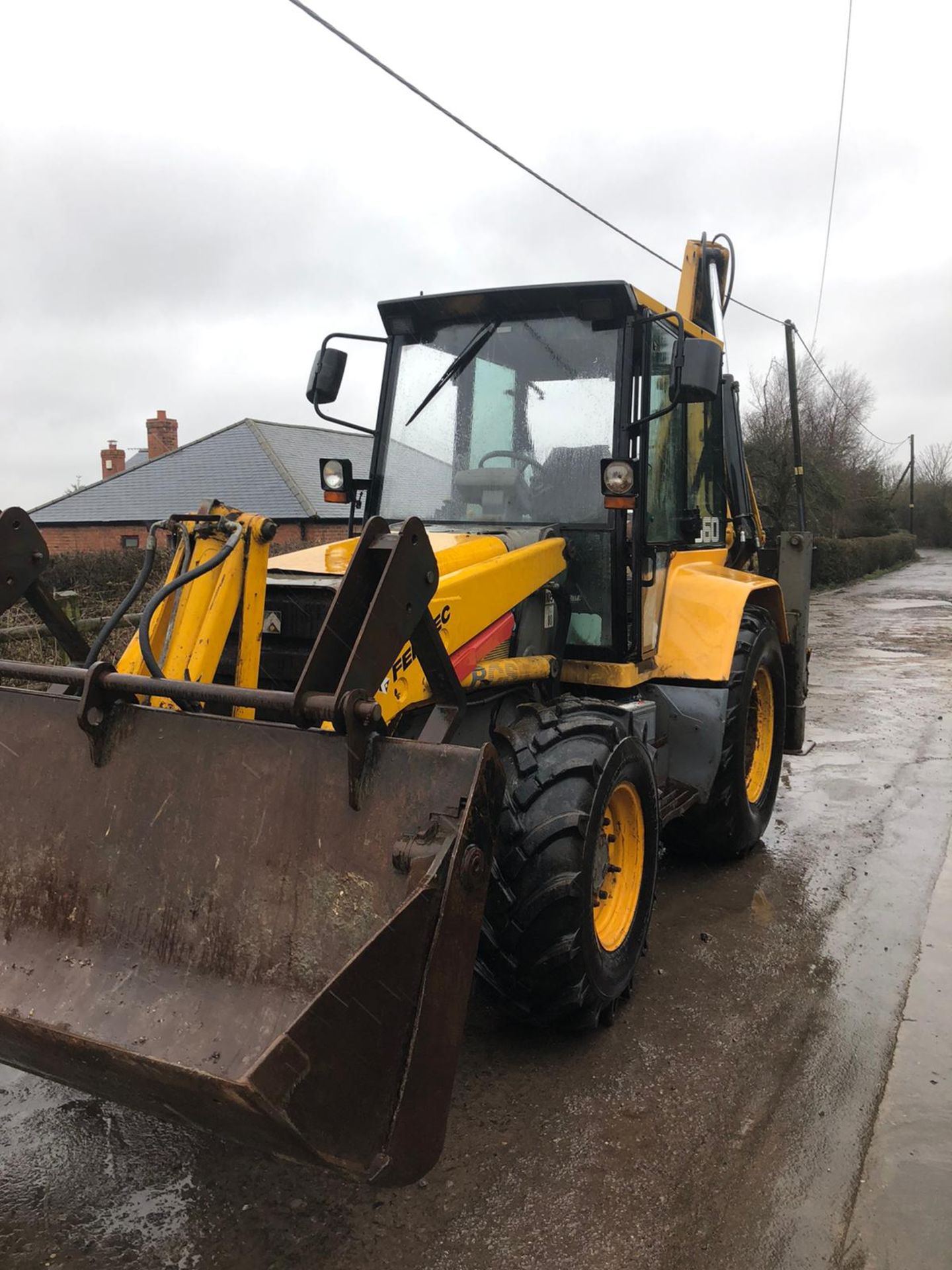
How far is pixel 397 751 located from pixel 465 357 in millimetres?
2453

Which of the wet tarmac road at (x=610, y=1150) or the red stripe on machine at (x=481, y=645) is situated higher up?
the red stripe on machine at (x=481, y=645)

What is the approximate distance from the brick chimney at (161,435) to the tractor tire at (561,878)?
28132 mm

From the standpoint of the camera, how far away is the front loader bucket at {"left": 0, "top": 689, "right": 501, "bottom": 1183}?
7.25 feet

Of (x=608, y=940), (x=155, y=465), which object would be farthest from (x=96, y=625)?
(x=155, y=465)

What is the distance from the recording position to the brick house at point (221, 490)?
2222 cm

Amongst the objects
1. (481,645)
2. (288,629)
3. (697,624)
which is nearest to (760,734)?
(697,624)

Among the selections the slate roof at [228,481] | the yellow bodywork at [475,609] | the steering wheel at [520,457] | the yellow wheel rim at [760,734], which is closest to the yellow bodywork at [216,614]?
the yellow bodywork at [475,609]

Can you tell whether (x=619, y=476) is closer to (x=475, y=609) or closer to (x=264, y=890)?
(x=475, y=609)

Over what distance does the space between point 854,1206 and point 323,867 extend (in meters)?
1.71

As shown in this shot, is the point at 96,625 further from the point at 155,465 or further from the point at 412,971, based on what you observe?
the point at 155,465

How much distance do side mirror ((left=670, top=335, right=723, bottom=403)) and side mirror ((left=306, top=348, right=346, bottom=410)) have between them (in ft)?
5.15

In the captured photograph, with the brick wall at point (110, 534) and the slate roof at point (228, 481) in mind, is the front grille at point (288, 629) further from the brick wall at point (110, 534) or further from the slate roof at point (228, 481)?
the brick wall at point (110, 534)

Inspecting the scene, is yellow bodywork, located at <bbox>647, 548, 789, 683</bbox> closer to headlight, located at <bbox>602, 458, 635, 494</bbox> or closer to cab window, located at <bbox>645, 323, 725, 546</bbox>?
cab window, located at <bbox>645, 323, 725, 546</bbox>

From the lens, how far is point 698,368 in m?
3.97
